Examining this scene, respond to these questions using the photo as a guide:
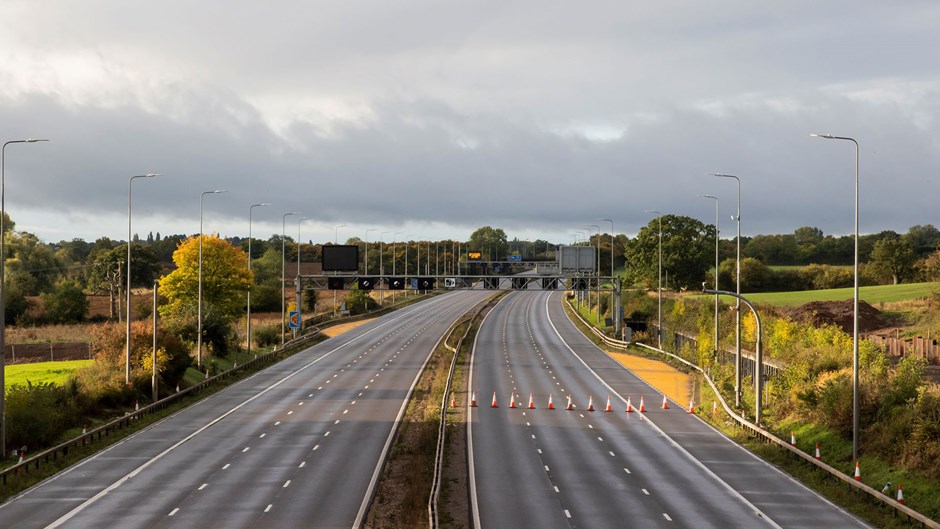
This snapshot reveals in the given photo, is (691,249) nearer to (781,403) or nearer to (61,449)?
(781,403)

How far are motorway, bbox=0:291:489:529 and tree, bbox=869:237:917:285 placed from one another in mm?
79954

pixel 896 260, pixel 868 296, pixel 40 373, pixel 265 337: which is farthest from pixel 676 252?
pixel 40 373

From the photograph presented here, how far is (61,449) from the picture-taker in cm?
3409

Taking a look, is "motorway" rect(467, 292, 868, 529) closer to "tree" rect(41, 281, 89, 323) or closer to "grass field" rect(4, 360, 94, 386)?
"grass field" rect(4, 360, 94, 386)

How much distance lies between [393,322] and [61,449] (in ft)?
256

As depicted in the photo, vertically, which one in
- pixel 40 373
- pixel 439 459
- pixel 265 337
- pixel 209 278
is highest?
pixel 209 278

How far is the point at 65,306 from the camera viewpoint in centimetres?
10469

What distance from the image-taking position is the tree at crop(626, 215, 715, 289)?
12069 cm

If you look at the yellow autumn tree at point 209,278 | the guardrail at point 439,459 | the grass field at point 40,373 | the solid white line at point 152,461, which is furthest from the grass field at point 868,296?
the grass field at point 40,373

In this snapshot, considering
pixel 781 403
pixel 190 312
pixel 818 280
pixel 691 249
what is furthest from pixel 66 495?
pixel 818 280

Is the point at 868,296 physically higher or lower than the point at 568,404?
higher

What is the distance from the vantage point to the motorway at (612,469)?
85.0ft

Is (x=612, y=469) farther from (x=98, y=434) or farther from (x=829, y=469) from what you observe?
(x=98, y=434)

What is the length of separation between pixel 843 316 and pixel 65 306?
81.5 meters
